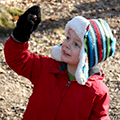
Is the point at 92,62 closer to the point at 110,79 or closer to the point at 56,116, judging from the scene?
the point at 56,116

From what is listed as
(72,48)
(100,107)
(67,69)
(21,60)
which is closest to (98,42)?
(72,48)

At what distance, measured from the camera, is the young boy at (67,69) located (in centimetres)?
188

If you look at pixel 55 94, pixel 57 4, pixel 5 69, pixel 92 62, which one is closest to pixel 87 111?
pixel 55 94

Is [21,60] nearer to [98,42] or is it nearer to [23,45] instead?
[23,45]

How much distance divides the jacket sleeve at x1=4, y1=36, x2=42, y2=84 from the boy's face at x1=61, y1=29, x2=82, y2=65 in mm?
367

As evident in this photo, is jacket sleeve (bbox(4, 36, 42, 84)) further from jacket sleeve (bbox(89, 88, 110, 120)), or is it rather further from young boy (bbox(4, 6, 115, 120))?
jacket sleeve (bbox(89, 88, 110, 120))

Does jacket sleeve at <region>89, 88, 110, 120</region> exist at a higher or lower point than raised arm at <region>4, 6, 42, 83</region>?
lower

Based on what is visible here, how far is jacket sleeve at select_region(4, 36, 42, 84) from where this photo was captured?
6.32 feet

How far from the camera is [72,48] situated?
196cm

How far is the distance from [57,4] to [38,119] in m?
4.99

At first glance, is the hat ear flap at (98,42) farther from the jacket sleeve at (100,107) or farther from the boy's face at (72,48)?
the jacket sleeve at (100,107)

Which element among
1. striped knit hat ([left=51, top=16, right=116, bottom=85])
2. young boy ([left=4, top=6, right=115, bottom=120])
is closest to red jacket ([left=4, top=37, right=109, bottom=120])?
young boy ([left=4, top=6, right=115, bottom=120])

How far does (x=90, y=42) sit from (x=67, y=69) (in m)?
0.49

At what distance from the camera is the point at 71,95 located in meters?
2.07
